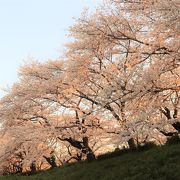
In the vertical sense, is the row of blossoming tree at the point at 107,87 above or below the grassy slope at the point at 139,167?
above

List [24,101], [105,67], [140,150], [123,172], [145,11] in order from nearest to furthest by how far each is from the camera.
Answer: [145,11]
[123,172]
[140,150]
[105,67]
[24,101]

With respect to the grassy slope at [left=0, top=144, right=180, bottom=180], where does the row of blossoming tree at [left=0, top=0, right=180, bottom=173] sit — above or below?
above

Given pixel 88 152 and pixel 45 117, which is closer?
pixel 88 152

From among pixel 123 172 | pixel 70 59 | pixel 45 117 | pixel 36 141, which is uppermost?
pixel 70 59

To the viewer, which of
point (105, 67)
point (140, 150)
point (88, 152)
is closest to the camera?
point (140, 150)

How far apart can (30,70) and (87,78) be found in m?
6.50

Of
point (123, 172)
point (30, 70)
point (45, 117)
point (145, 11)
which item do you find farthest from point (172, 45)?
point (30, 70)

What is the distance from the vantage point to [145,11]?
11.6m

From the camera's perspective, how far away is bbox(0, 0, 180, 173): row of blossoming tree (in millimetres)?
12180

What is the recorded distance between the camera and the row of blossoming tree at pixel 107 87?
1218 centimetres

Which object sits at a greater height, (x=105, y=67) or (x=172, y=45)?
(x=105, y=67)

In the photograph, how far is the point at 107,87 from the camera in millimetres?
13570

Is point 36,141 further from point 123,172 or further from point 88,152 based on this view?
point 123,172

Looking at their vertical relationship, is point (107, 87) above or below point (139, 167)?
above
